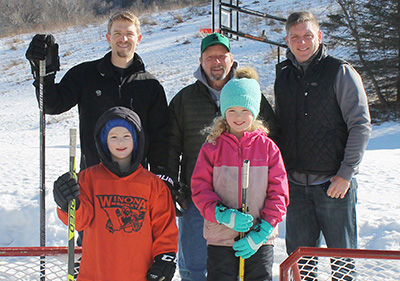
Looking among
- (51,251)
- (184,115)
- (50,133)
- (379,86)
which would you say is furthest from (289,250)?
(379,86)

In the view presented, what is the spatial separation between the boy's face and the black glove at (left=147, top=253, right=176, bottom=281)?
65 centimetres

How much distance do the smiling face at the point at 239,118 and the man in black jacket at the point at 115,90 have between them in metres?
0.69

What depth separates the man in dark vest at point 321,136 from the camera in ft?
9.15

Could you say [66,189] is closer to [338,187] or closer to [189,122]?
[189,122]

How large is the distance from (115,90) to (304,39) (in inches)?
56.0

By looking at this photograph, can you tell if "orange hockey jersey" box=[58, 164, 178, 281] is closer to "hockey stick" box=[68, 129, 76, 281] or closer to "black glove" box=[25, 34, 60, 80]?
"hockey stick" box=[68, 129, 76, 281]

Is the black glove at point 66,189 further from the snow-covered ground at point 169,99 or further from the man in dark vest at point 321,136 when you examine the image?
the snow-covered ground at point 169,99

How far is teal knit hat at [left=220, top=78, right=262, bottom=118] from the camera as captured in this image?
2.64 m

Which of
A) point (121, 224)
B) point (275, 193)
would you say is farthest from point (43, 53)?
point (275, 193)

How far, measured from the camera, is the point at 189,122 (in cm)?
323

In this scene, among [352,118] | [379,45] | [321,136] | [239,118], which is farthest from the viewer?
[379,45]

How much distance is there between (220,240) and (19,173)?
499cm

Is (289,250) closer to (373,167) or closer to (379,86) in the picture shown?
(373,167)

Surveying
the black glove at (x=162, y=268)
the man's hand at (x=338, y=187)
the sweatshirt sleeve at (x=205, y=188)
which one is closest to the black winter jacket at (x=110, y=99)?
the sweatshirt sleeve at (x=205, y=188)
